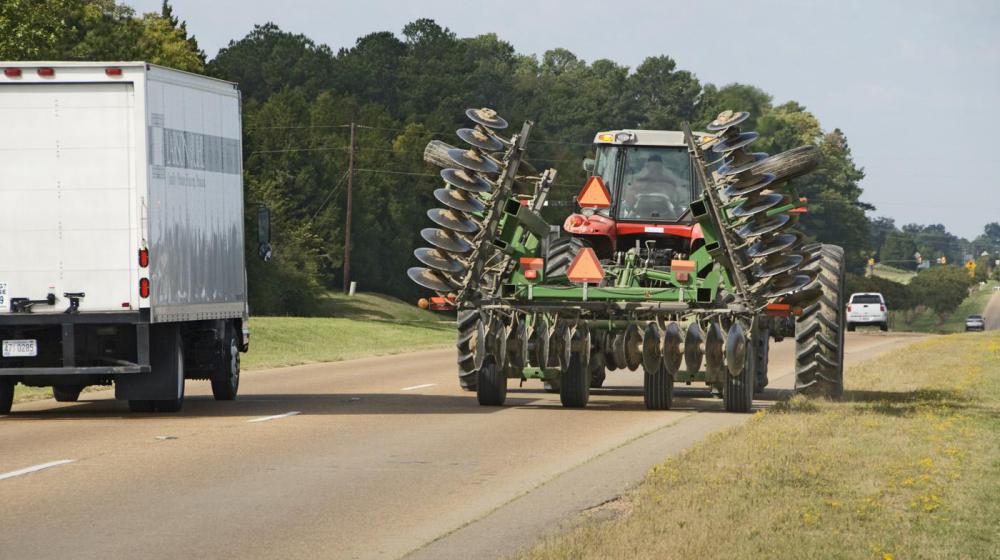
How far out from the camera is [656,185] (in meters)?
23.2

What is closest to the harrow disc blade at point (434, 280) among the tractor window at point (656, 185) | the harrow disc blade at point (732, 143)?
the harrow disc blade at point (732, 143)

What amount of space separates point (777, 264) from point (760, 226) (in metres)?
0.57

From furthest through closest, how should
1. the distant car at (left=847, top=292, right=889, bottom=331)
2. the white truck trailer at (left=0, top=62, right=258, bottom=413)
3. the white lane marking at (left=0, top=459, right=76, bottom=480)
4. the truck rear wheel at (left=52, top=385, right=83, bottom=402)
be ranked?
the distant car at (left=847, top=292, right=889, bottom=331), the truck rear wheel at (left=52, top=385, right=83, bottom=402), the white truck trailer at (left=0, top=62, right=258, bottom=413), the white lane marking at (left=0, top=459, right=76, bottom=480)

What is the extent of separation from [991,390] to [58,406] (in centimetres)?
1305

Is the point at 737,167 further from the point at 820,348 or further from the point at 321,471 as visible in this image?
the point at 321,471

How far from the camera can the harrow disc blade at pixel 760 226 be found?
1908 centimetres

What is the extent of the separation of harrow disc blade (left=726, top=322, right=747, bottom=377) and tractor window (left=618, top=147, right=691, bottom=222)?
4383 millimetres

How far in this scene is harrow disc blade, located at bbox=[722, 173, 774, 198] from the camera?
19.1 meters

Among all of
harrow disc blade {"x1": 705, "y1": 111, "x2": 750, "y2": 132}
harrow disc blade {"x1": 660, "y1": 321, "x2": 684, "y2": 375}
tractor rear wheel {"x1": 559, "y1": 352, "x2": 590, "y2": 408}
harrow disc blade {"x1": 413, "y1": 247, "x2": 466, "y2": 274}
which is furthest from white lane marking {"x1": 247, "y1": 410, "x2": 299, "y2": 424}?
harrow disc blade {"x1": 705, "y1": 111, "x2": 750, "y2": 132}

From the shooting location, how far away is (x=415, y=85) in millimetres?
151125

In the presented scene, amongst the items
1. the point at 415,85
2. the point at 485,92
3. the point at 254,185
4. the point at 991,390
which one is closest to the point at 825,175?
the point at 485,92

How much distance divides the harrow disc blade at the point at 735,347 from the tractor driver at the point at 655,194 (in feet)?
14.5

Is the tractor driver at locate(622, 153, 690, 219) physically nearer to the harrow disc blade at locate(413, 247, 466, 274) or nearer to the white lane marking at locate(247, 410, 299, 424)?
the harrow disc blade at locate(413, 247, 466, 274)

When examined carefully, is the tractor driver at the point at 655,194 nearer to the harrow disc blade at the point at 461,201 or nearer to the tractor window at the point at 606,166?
the tractor window at the point at 606,166
